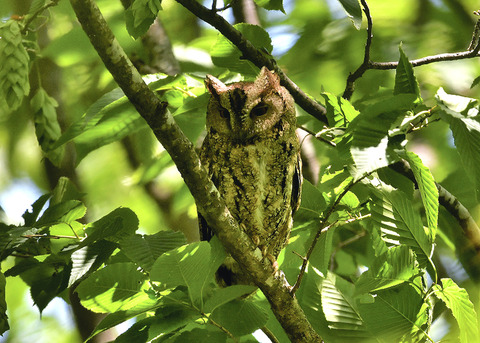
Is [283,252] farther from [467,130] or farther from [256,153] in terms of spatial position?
[467,130]

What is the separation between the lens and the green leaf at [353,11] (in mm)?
1564

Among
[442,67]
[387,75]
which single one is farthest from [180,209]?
[442,67]

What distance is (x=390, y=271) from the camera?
1717 millimetres

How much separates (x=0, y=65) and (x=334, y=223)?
3.81 feet

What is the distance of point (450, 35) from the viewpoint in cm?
316

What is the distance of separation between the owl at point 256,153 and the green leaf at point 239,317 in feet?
1.85

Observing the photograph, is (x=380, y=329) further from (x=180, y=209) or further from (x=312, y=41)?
(x=312, y=41)

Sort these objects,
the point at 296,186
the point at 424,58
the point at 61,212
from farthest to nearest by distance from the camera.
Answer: the point at 296,186 < the point at 424,58 < the point at 61,212

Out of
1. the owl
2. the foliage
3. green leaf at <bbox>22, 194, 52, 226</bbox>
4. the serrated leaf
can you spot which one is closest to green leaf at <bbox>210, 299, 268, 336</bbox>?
the foliage

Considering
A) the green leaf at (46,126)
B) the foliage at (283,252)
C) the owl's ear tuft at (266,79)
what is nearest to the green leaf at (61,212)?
the foliage at (283,252)

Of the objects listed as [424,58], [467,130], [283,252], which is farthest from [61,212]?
[424,58]

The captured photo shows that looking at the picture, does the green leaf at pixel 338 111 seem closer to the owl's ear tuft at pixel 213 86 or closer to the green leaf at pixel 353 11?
the green leaf at pixel 353 11

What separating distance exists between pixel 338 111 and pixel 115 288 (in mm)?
838

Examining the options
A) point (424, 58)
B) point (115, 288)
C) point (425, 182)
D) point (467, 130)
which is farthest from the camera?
point (424, 58)
